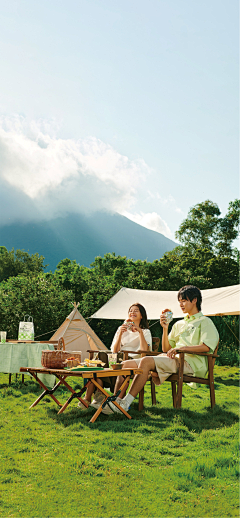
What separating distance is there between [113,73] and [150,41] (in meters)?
0.74

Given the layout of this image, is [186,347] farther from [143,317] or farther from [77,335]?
[77,335]

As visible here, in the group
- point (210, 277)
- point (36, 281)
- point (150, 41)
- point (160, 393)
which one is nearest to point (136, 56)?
point (150, 41)

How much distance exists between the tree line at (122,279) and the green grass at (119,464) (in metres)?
5.38

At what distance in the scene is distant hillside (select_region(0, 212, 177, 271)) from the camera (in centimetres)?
9125

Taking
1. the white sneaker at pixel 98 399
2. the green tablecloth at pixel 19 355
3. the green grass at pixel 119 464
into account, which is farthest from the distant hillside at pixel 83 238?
the green grass at pixel 119 464

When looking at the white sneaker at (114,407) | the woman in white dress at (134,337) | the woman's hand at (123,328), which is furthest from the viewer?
the woman in white dress at (134,337)

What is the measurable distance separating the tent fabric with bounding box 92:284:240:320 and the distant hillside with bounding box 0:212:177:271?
8004 cm

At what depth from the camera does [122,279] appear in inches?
495

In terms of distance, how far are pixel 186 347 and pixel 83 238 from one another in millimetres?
95328

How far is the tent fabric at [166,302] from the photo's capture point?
7121mm

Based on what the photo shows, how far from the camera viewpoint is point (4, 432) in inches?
104

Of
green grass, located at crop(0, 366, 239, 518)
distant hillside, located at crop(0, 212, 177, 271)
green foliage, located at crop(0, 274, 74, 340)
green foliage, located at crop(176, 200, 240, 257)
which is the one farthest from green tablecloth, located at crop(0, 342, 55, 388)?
distant hillside, located at crop(0, 212, 177, 271)

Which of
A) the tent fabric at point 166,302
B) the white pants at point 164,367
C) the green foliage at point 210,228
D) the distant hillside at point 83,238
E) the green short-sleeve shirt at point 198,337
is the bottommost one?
the white pants at point 164,367

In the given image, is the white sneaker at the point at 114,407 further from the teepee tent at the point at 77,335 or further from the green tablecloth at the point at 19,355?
the teepee tent at the point at 77,335
